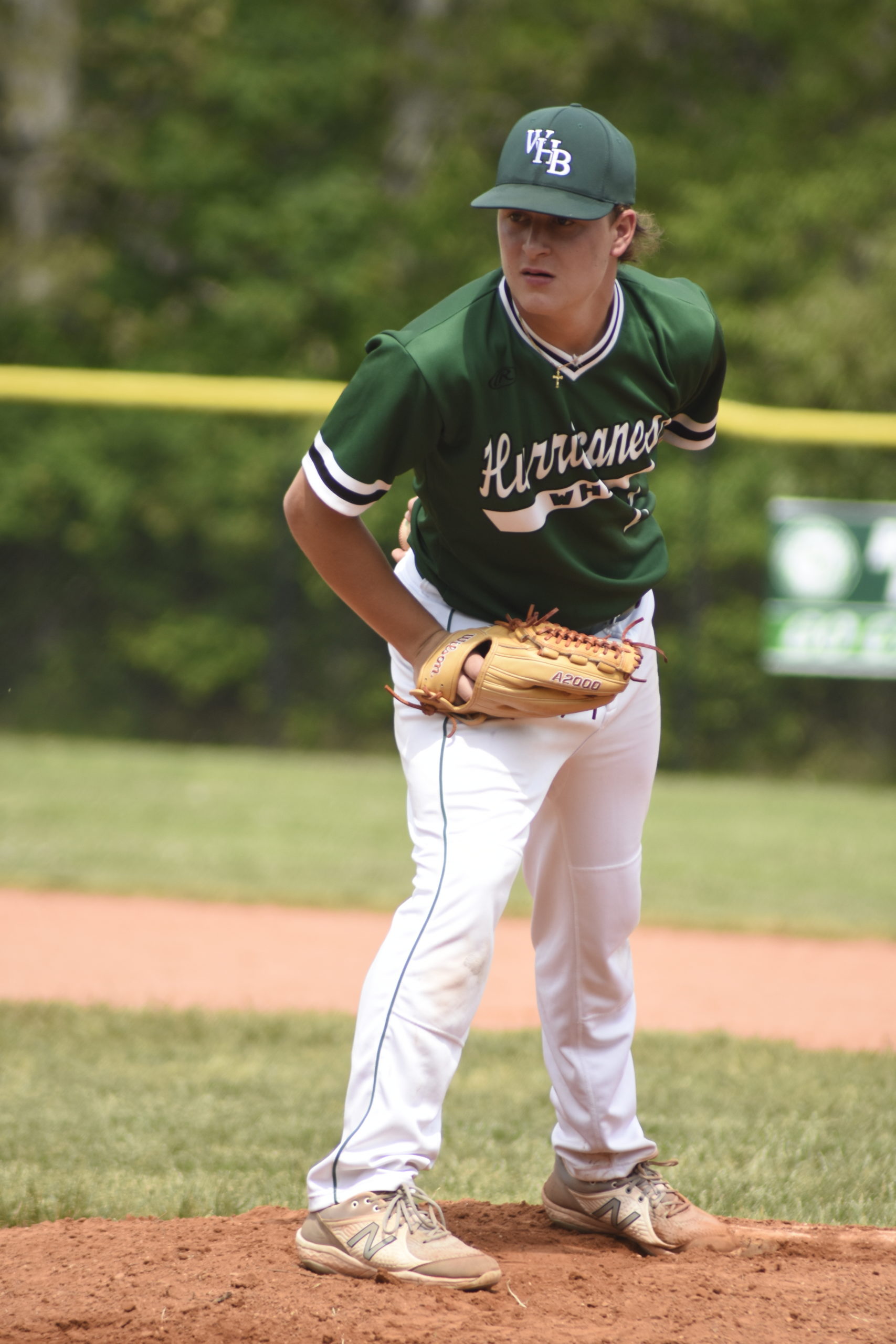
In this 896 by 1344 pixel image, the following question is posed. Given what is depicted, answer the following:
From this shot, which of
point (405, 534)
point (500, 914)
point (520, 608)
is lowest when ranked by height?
point (500, 914)

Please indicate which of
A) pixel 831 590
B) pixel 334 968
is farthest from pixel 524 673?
pixel 831 590

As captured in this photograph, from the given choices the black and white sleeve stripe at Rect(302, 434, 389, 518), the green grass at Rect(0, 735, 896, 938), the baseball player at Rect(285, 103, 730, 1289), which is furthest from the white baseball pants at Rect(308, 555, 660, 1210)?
the green grass at Rect(0, 735, 896, 938)

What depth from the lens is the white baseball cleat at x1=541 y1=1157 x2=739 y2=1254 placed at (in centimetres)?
278

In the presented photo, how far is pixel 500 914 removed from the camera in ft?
8.11

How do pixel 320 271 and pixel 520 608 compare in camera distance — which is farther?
pixel 320 271

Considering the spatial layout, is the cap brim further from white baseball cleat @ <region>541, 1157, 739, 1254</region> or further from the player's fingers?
white baseball cleat @ <region>541, 1157, 739, 1254</region>

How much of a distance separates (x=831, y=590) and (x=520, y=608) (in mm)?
8544

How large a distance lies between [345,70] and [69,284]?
383 cm

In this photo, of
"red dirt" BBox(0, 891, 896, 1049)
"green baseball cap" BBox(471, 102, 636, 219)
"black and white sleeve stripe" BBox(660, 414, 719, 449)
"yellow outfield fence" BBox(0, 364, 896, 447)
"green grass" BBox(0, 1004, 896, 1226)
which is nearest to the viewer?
"green baseball cap" BBox(471, 102, 636, 219)

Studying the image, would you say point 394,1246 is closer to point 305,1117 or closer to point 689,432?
point 305,1117

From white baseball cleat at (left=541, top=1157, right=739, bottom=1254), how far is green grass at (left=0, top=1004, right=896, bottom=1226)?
0.34m

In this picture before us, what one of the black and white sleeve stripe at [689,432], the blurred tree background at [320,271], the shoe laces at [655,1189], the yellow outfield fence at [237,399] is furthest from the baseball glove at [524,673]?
the blurred tree background at [320,271]

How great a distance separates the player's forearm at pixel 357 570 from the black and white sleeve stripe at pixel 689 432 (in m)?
0.70

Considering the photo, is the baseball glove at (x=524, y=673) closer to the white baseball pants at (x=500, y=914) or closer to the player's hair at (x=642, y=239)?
the white baseball pants at (x=500, y=914)
